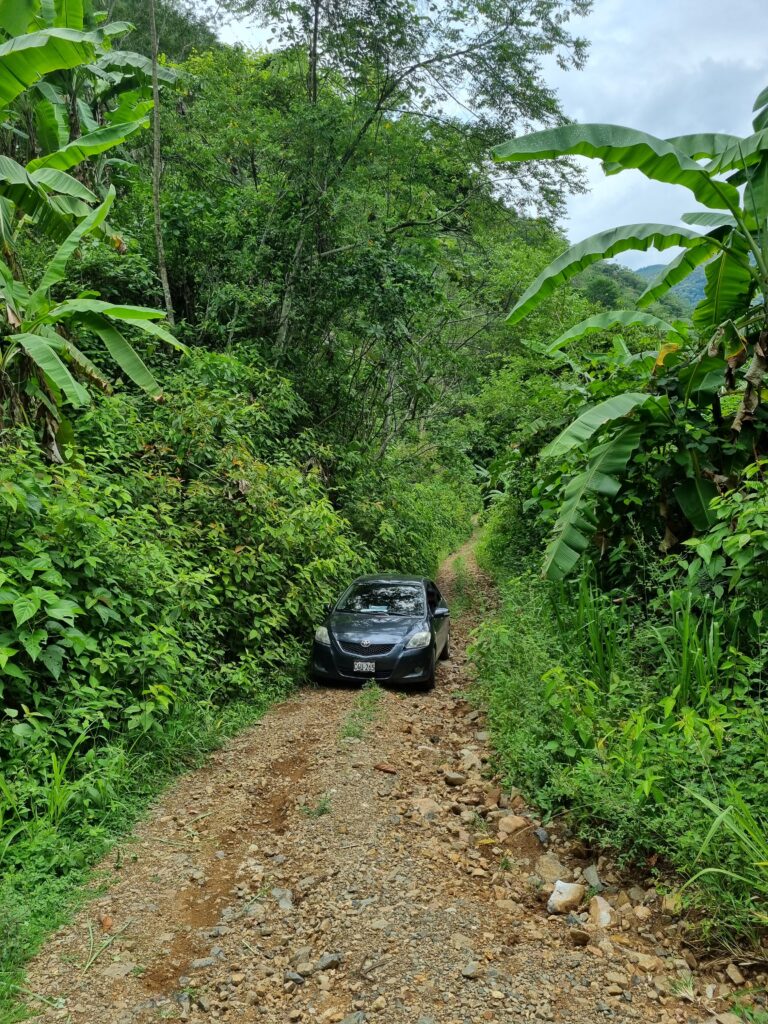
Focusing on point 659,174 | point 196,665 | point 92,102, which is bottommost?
point 196,665

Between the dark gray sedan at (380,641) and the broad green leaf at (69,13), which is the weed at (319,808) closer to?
the dark gray sedan at (380,641)

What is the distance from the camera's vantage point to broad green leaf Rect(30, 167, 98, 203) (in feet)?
26.2

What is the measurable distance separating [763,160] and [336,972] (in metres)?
7.32

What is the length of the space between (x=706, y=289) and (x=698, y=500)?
2.31 meters

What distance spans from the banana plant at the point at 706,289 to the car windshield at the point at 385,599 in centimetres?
268

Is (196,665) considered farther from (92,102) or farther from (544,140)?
(92,102)

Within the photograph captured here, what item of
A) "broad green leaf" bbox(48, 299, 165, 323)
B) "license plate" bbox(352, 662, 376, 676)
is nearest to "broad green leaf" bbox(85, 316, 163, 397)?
"broad green leaf" bbox(48, 299, 165, 323)

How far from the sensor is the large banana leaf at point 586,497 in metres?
6.50

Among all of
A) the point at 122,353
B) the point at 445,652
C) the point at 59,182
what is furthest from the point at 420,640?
the point at 59,182

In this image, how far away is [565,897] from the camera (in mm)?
4008

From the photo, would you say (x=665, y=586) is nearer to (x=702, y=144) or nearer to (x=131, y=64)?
(x=702, y=144)

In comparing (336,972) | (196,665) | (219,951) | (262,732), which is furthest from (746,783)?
(196,665)

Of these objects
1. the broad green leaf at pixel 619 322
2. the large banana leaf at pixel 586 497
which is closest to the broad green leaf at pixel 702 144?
the broad green leaf at pixel 619 322

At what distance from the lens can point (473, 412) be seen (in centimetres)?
2138
